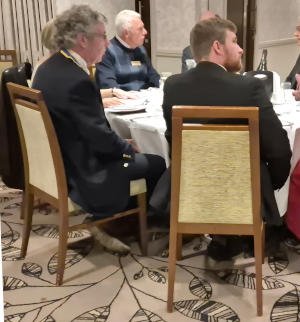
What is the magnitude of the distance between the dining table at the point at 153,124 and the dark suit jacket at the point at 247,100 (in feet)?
0.56

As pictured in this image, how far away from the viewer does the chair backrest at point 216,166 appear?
1448 millimetres

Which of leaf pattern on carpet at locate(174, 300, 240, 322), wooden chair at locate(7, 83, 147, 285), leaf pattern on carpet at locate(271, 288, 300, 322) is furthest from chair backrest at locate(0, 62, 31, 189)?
leaf pattern on carpet at locate(271, 288, 300, 322)

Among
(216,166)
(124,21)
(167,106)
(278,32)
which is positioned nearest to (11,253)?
(167,106)

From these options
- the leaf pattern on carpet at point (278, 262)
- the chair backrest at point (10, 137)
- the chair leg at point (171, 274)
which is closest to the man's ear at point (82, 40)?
the chair backrest at point (10, 137)

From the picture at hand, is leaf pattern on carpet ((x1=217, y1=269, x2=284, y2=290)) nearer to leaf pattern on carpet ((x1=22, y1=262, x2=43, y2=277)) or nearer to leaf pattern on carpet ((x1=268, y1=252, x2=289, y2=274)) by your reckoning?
leaf pattern on carpet ((x1=268, y1=252, x2=289, y2=274))

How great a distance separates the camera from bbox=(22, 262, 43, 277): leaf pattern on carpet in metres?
2.02

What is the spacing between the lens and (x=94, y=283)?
192 centimetres

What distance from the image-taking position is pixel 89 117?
1789mm

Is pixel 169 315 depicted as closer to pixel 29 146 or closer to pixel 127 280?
pixel 127 280

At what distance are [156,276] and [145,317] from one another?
1.03ft

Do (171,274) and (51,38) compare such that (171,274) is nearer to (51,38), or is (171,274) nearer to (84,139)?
(84,139)

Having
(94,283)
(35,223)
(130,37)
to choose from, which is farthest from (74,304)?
(130,37)

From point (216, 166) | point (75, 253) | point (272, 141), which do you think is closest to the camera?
point (216, 166)

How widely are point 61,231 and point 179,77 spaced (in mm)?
882
